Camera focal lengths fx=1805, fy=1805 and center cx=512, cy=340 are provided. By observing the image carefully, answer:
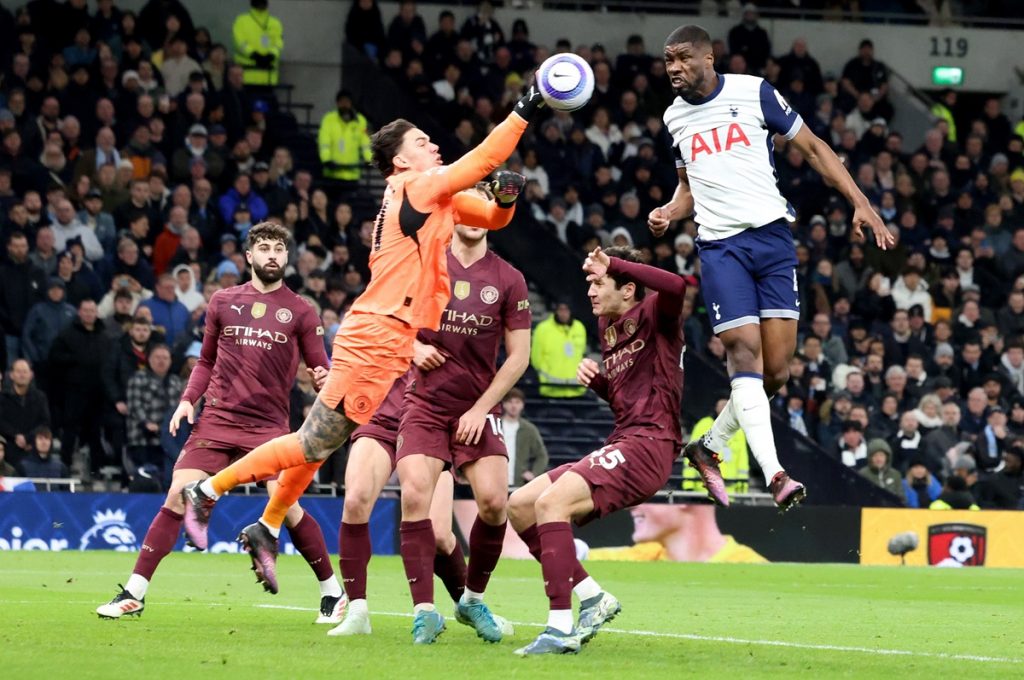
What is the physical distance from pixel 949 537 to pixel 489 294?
1211 centimetres

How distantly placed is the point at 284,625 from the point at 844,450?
12.9 metres

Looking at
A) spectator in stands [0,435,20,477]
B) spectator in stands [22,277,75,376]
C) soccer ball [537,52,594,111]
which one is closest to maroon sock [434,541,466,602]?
soccer ball [537,52,594,111]

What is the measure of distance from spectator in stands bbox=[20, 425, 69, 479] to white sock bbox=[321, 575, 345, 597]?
884 centimetres

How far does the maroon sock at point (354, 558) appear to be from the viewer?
9602mm

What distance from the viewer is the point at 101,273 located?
20359mm

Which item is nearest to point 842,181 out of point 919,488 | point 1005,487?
point 919,488

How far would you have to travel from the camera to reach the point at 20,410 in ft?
60.8

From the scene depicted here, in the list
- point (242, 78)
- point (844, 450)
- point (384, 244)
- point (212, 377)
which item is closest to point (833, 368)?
point (844, 450)

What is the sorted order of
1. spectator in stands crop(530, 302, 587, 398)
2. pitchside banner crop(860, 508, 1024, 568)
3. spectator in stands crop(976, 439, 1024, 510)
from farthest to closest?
spectator in stands crop(530, 302, 587, 398) < spectator in stands crop(976, 439, 1024, 510) < pitchside banner crop(860, 508, 1024, 568)

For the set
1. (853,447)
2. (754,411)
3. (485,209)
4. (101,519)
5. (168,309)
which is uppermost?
(485,209)

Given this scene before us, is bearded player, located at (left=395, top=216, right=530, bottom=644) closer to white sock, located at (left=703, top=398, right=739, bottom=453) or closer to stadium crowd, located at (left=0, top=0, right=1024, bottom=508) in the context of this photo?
white sock, located at (left=703, top=398, right=739, bottom=453)

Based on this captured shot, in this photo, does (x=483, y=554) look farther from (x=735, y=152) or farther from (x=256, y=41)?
(x=256, y=41)

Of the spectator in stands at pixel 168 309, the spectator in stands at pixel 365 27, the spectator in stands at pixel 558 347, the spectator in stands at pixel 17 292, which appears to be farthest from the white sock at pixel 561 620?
the spectator in stands at pixel 365 27

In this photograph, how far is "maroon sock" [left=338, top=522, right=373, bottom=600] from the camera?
960cm
